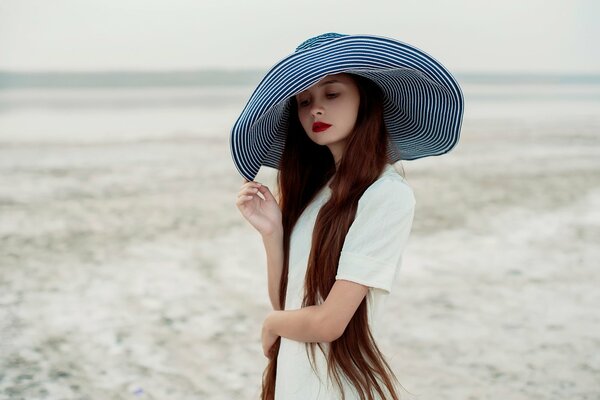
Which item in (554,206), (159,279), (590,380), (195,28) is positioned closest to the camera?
(590,380)

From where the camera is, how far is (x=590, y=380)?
3.18 metres

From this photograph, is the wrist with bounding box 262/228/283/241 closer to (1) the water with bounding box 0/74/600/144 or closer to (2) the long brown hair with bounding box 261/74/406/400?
(2) the long brown hair with bounding box 261/74/406/400

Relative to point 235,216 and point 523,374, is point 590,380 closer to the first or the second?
point 523,374

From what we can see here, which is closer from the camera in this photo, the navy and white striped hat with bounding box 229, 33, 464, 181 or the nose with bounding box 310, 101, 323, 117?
the navy and white striped hat with bounding box 229, 33, 464, 181

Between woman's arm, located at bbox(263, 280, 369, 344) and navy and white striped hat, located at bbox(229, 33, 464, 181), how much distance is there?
1.17 feet

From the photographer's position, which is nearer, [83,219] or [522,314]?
[522,314]

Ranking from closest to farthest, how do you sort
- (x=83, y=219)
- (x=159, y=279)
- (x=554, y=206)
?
(x=159, y=279)
(x=83, y=219)
(x=554, y=206)

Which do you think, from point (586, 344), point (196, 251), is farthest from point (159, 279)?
point (586, 344)

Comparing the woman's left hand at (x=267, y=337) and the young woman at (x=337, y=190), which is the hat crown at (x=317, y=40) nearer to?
the young woman at (x=337, y=190)

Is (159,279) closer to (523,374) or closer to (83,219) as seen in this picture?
(83,219)

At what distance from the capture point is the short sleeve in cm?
149

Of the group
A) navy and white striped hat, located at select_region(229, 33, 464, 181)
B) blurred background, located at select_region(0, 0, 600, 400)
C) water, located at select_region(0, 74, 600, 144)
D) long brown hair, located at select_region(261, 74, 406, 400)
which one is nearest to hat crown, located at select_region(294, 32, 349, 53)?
navy and white striped hat, located at select_region(229, 33, 464, 181)

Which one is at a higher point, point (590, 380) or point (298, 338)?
point (298, 338)

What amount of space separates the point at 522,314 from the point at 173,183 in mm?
3566
